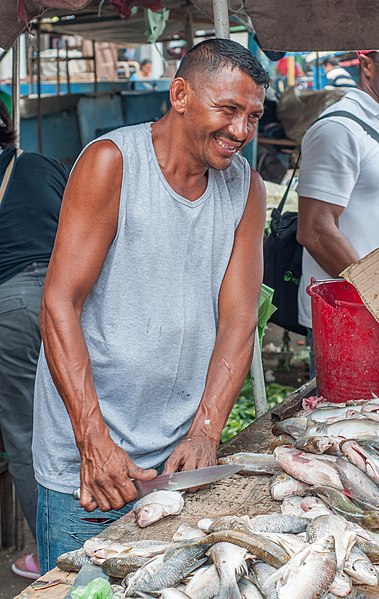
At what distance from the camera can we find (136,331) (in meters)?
2.58

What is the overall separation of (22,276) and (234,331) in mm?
1854

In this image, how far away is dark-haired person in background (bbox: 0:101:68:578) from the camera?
13.9 feet

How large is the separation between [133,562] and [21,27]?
2571mm

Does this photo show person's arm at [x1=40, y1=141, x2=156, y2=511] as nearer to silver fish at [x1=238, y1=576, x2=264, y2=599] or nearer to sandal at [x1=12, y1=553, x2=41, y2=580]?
silver fish at [x1=238, y1=576, x2=264, y2=599]

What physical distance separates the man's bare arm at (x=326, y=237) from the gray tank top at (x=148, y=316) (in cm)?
134

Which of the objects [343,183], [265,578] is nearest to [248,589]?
[265,578]

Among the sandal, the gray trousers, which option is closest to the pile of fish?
the gray trousers

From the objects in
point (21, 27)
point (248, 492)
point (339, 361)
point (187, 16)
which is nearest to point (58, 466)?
point (248, 492)

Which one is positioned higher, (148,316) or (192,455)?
(148,316)

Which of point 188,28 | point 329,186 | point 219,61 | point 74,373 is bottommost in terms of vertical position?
point 74,373

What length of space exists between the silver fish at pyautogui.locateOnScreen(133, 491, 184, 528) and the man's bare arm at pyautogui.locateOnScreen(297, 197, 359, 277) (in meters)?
1.99

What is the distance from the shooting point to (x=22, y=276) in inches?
168

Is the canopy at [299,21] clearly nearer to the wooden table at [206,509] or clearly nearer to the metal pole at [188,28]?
the wooden table at [206,509]

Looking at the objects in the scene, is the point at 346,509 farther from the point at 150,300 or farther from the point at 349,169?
the point at 349,169
